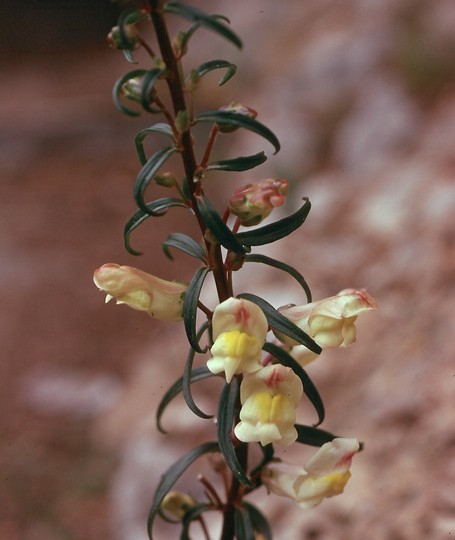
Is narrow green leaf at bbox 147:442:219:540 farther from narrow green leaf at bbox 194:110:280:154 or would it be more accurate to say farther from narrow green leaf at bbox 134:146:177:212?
narrow green leaf at bbox 194:110:280:154

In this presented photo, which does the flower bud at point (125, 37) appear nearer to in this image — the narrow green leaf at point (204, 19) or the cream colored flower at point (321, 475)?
the narrow green leaf at point (204, 19)

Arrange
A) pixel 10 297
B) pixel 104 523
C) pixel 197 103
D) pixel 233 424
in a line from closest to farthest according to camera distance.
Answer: pixel 233 424 → pixel 104 523 → pixel 10 297 → pixel 197 103

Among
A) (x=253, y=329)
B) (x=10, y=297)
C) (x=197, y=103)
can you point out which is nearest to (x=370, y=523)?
(x=253, y=329)

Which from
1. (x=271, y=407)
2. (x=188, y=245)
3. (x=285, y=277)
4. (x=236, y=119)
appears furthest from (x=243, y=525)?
(x=285, y=277)

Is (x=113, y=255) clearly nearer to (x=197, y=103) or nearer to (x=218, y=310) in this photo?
(x=197, y=103)

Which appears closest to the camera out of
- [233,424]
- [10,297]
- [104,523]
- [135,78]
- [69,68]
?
[135,78]

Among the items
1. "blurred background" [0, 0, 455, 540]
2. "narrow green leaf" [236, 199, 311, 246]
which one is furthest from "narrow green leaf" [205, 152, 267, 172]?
"blurred background" [0, 0, 455, 540]
